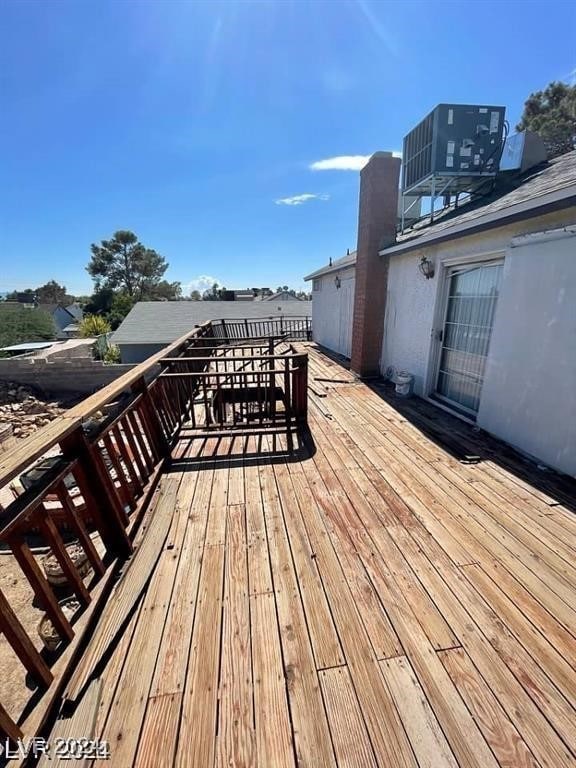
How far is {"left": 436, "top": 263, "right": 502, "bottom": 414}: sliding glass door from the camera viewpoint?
361cm

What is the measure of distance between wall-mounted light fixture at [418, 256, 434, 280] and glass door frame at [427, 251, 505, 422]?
0.18 meters

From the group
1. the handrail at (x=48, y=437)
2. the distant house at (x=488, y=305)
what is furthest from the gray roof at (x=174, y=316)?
the handrail at (x=48, y=437)

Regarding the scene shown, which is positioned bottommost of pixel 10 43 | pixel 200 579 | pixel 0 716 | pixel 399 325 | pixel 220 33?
pixel 200 579

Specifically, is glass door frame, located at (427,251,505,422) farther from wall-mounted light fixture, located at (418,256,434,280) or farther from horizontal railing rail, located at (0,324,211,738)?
horizontal railing rail, located at (0,324,211,738)

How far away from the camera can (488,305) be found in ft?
11.8

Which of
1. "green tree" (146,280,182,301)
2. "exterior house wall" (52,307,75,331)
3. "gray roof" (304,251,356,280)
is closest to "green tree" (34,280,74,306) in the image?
"exterior house wall" (52,307,75,331)

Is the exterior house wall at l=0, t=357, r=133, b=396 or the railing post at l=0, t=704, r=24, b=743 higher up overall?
the railing post at l=0, t=704, r=24, b=743

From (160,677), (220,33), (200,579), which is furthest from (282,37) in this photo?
(160,677)

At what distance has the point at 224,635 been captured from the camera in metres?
1.43

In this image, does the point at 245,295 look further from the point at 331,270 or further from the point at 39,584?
the point at 39,584

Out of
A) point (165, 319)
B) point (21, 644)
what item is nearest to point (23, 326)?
point (165, 319)

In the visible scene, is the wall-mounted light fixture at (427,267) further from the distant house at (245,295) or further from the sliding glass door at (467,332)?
the distant house at (245,295)

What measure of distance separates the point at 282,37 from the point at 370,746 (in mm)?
7255

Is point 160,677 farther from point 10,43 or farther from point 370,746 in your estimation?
point 10,43
